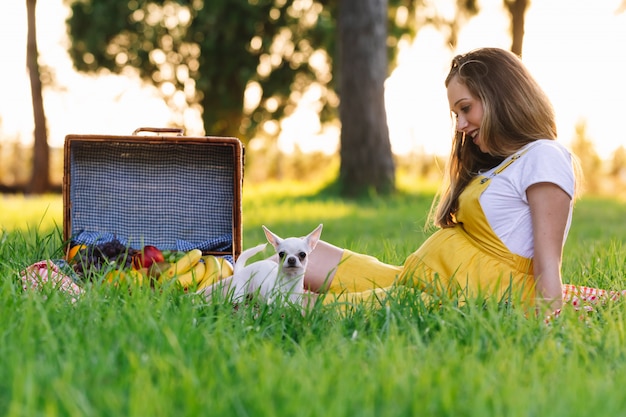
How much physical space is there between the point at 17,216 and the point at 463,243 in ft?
23.1

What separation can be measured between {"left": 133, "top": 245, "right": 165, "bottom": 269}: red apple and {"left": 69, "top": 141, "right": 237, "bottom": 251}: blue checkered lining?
1.04ft

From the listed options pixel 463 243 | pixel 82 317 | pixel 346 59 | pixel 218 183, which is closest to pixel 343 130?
pixel 346 59

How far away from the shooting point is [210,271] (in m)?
3.68

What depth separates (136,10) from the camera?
53.7 feet

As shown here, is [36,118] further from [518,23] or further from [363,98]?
[518,23]

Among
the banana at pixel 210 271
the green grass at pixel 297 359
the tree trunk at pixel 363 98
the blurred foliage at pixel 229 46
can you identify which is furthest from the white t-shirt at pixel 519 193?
the blurred foliage at pixel 229 46

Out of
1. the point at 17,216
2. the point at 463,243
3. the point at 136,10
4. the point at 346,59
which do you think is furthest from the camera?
the point at 136,10

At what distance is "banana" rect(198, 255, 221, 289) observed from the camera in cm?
353

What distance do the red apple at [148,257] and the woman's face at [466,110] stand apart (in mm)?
1525

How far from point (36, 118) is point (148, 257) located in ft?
45.7

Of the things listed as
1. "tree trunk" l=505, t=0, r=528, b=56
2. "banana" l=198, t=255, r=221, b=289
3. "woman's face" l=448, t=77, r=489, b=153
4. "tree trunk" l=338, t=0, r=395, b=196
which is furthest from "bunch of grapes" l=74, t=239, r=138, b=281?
"tree trunk" l=505, t=0, r=528, b=56

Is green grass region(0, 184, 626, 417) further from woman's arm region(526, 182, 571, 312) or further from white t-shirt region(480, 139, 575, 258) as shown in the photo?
white t-shirt region(480, 139, 575, 258)

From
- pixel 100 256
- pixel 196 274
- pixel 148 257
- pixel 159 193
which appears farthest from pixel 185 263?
pixel 159 193

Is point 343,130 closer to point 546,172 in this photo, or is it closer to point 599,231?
point 599,231
